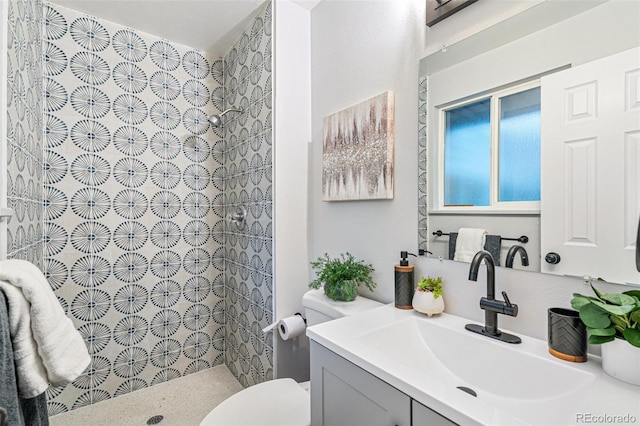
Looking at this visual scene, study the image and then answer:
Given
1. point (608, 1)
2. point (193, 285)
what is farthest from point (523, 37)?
point (193, 285)

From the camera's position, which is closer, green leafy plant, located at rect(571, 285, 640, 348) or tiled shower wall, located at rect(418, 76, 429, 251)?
green leafy plant, located at rect(571, 285, 640, 348)

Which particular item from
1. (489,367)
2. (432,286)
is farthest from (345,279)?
(489,367)

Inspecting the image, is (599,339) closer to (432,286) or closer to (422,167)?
(432,286)

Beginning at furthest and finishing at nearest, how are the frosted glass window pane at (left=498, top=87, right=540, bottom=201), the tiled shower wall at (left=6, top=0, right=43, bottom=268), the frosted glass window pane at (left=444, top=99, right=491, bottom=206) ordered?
the tiled shower wall at (left=6, top=0, right=43, bottom=268) → the frosted glass window pane at (left=444, top=99, right=491, bottom=206) → the frosted glass window pane at (left=498, top=87, right=540, bottom=201)

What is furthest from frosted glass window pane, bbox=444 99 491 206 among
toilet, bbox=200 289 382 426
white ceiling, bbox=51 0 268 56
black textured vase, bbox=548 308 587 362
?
white ceiling, bbox=51 0 268 56

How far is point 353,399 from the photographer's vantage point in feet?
2.54

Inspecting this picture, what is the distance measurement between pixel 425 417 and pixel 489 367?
13.1 inches

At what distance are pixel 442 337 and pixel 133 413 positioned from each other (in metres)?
1.88

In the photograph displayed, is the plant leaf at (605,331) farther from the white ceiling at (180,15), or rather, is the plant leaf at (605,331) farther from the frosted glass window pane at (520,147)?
the white ceiling at (180,15)

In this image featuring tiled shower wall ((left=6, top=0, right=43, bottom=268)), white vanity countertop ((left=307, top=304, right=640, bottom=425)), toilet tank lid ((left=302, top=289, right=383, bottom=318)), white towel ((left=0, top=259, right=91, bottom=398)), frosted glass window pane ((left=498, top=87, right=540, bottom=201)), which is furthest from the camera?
toilet tank lid ((left=302, top=289, right=383, bottom=318))

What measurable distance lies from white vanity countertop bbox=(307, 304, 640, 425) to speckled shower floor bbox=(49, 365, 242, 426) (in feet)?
4.53

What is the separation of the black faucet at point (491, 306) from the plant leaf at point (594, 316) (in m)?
0.18

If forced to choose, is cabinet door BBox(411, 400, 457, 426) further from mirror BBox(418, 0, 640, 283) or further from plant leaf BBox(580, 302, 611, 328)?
mirror BBox(418, 0, 640, 283)

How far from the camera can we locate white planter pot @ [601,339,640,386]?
612mm
